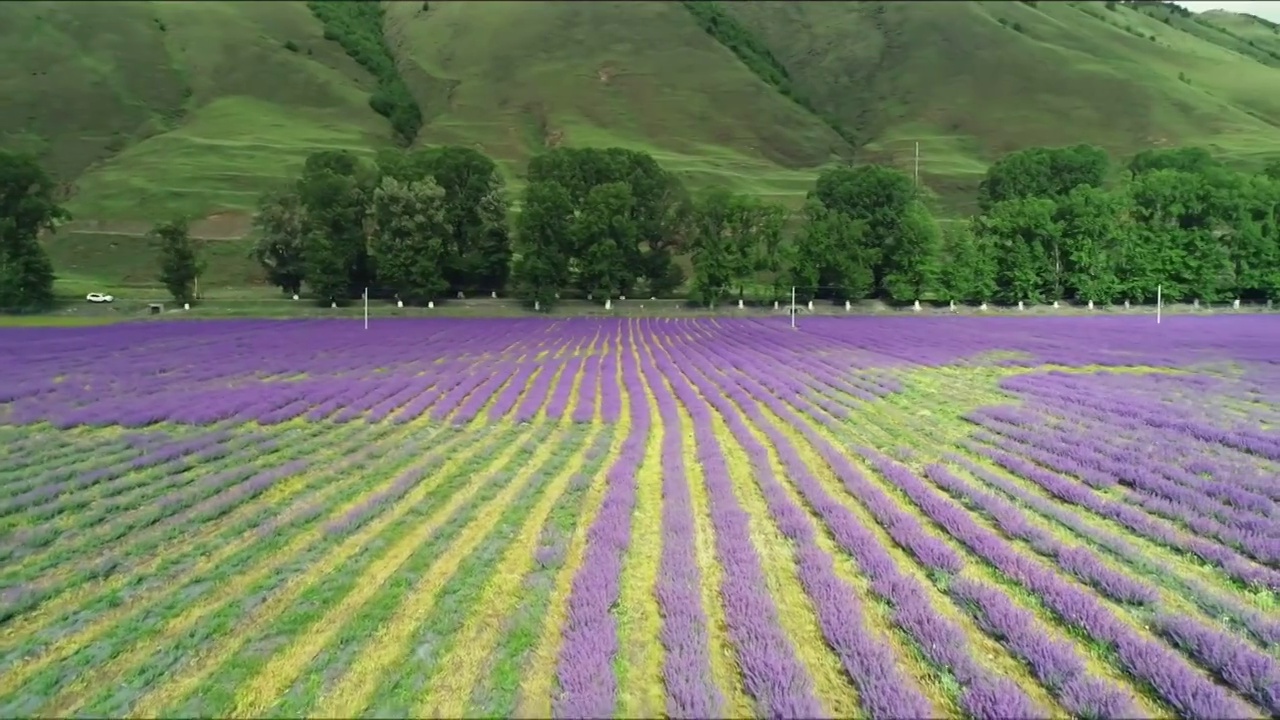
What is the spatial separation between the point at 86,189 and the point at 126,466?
12576cm

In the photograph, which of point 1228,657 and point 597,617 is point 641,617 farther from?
point 1228,657

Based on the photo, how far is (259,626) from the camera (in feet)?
22.7

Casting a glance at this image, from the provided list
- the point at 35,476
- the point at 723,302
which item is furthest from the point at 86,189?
the point at 35,476

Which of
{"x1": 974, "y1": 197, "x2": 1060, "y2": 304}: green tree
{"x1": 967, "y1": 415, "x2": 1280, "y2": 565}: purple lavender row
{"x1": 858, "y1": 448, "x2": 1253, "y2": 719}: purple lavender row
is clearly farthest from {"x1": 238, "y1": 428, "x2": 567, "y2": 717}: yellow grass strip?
{"x1": 974, "y1": 197, "x2": 1060, "y2": 304}: green tree

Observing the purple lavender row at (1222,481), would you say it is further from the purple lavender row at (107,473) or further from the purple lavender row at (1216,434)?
the purple lavender row at (107,473)

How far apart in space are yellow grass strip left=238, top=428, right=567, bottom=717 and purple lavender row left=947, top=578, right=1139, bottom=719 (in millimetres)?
4720

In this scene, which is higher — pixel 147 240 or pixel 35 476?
pixel 147 240

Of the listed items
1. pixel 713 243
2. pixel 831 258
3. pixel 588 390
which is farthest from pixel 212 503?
pixel 831 258

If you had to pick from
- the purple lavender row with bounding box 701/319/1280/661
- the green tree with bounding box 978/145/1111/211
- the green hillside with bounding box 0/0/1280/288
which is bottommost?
the purple lavender row with bounding box 701/319/1280/661

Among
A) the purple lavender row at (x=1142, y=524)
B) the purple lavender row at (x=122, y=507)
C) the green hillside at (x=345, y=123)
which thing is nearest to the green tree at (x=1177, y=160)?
the green hillside at (x=345, y=123)

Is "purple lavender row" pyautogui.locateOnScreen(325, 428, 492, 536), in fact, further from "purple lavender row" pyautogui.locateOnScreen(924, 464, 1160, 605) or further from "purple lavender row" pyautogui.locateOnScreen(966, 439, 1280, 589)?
"purple lavender row" pyautogui.locateOnScreen(966, 439, 1280, 589)

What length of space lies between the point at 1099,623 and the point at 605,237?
218 feet

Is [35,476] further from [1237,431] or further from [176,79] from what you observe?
[176,79]

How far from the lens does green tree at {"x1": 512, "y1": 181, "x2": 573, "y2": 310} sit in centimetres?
7075
